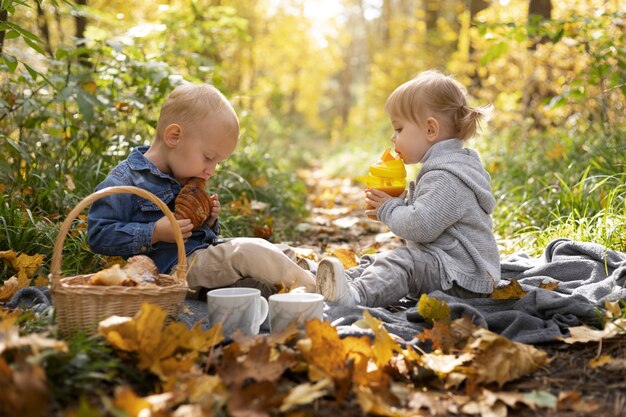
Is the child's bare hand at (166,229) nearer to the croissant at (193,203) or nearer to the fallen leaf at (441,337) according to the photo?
the croissant at (193,203)

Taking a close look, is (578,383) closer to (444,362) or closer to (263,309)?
(444,362)

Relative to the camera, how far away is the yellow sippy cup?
2.86m

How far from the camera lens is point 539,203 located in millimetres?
4242

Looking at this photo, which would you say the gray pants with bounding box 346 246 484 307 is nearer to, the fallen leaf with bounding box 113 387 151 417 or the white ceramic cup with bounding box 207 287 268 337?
the white ceramic cup with bounding box 207 287 268 337

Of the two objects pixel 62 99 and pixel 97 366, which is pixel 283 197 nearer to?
pixel 62 99

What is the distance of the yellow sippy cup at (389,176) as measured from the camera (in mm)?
2857

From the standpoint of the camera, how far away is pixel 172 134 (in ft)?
8.79

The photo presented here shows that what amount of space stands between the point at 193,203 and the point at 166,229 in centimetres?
21

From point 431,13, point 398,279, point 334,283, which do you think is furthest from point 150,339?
A: point 431,13

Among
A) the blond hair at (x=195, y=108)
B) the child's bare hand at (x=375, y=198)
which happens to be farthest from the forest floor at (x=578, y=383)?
the blond hair at (x=195, y=108)

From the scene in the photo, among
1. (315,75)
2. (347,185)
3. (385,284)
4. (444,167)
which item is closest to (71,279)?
(385,284)

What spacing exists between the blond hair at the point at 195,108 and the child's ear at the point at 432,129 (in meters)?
0.90

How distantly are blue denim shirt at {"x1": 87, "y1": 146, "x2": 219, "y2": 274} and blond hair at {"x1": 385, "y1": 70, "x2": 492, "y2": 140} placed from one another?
1.14m

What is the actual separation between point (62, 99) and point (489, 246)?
2530 mm
